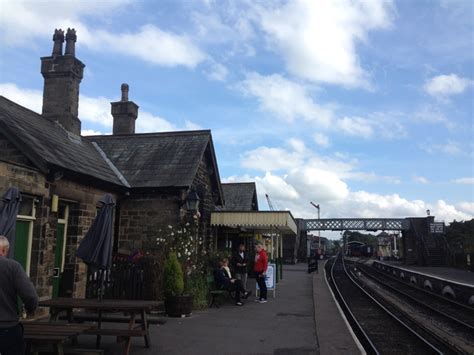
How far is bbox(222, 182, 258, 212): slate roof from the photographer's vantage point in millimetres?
28852

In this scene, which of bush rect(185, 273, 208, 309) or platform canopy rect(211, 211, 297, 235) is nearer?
→ bush rect(185, 273, 208, 309)

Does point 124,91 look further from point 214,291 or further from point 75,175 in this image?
point 214,291

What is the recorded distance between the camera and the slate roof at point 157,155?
47.4 feet

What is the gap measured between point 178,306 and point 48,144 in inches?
206

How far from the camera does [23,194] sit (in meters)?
9.15

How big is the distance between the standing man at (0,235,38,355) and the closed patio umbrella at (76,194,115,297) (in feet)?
10.6

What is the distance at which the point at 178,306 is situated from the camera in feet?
32.3

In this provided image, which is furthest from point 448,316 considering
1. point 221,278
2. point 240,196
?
point 240,196

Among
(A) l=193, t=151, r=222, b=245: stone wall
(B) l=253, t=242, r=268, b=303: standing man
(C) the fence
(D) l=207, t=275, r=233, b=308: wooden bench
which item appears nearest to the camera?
(C) the fence

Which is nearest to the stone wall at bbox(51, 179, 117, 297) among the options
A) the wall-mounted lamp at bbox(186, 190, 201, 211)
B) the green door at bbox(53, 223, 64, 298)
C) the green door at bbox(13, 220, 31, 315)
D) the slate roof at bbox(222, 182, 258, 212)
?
the green door at bbox(53, 223, 64, 298)

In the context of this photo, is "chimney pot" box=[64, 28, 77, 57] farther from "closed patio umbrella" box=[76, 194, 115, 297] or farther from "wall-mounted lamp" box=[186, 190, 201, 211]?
"closed patio umbrella" box=[76, 194, 115, 297]

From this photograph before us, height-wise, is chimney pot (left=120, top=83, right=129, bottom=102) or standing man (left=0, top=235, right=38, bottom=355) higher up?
chimney pot (left=120, top=83, right=129, bottom=102)

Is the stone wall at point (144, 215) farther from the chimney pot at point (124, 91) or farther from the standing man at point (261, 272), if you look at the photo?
the chimney pot at point (124, 91)

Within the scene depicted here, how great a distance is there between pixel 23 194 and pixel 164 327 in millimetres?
3872
